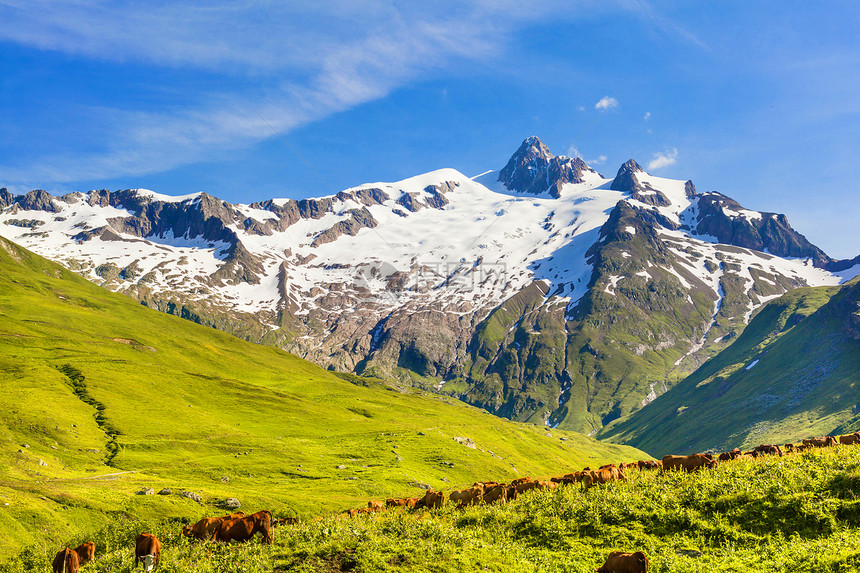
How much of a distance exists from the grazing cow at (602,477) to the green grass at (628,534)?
1865 millimetres

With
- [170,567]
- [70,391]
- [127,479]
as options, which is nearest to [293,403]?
[70,391]

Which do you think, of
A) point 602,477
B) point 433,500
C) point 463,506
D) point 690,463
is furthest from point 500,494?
A: point 690,463

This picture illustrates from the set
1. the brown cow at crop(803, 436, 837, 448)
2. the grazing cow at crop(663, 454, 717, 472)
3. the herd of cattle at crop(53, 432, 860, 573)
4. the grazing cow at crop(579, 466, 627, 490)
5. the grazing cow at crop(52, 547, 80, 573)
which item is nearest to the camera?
the herd of cattle at crop(53, 432, 860, 573)

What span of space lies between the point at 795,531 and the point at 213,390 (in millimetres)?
171456

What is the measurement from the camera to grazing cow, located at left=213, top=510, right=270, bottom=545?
25172mm

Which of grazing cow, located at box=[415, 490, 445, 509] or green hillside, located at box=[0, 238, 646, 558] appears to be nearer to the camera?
grazing cow, located at box=[415, 490, 445, 509]

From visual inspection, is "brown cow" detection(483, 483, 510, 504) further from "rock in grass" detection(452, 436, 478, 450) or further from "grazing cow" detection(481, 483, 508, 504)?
"rock in grass" detection(452, 436, 478, 450)

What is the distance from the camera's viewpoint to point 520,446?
178 metres

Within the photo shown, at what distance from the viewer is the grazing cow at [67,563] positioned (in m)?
24.4

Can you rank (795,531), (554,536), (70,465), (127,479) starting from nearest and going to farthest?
1. (795,531)
2. (554,536)
3. (127,479)
4. (70,465)

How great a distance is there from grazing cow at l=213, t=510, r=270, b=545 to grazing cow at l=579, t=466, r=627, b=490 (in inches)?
738

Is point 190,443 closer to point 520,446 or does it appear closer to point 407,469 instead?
point 407,469

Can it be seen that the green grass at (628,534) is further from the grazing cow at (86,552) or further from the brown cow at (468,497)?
the brown cow at (468,497)

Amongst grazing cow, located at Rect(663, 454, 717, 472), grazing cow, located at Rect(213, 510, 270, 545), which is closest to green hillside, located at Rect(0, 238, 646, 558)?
grazing cow, located at Rect(213, 510, 270, 545)
